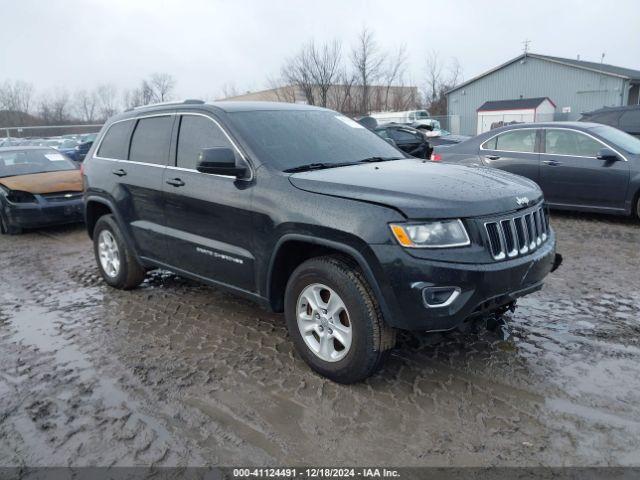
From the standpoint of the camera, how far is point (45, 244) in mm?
8000

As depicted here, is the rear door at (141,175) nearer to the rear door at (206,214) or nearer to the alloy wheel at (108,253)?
the rear door at (206,214)

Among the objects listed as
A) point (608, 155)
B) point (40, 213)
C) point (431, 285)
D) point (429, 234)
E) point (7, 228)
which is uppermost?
point (608, 155)

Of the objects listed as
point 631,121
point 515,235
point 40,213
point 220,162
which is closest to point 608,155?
point 631,121

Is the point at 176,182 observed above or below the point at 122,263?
above

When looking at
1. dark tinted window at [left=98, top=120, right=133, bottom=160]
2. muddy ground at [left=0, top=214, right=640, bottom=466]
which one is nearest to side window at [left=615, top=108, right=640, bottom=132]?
muddy ground at [left=0, top=214, right=640, bottom=466]

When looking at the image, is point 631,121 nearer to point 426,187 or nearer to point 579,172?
point 579,172

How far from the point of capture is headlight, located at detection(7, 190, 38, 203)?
8.34 metres

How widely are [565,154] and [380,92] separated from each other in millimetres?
42886

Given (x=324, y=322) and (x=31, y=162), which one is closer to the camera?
(x=324, y=322)

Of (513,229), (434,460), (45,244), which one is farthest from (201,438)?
(45,244)

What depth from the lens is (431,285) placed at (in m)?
2.90

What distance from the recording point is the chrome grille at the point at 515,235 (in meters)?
3.08

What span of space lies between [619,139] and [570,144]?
682mm

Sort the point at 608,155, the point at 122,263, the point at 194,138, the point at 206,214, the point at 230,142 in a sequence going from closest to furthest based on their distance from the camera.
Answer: the point at 230,142 < the point at 206,214 < the point at 194,138 < the point at 122,263 < the point at 608,155
